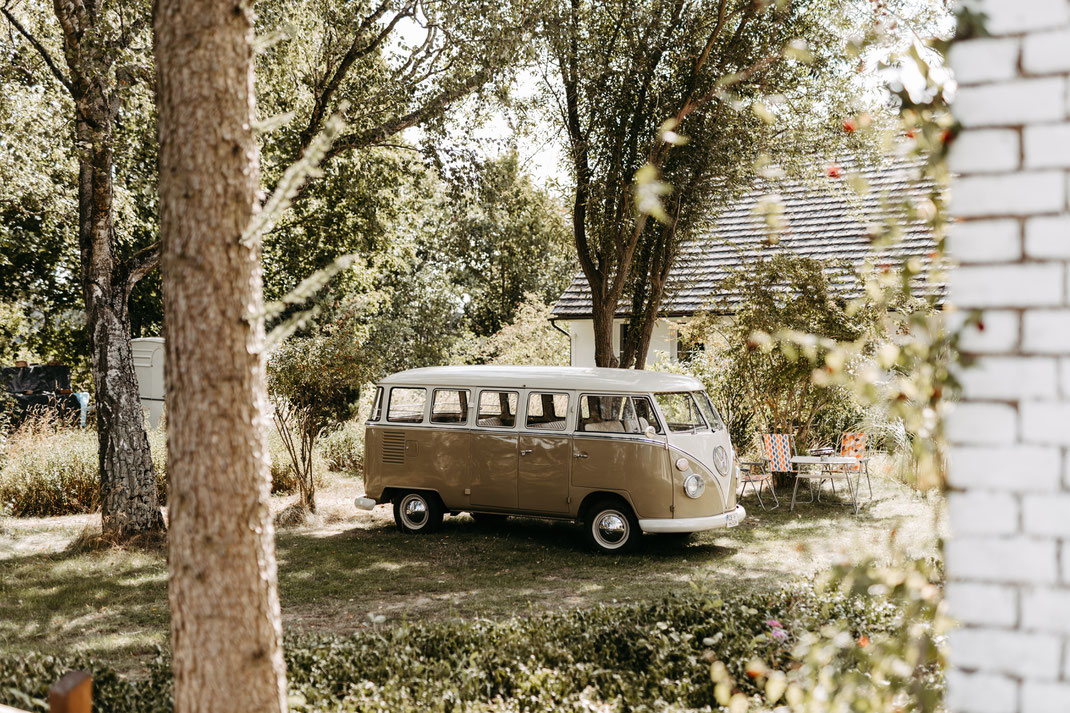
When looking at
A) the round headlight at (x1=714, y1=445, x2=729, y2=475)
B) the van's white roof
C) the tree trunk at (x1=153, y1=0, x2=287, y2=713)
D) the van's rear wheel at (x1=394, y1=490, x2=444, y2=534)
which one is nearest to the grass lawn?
the van's rear wheel at (x1=394, y1=490, x2=444, y2=534)

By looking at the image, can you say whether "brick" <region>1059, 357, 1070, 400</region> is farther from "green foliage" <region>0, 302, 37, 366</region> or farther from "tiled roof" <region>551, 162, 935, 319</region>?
"green foliage" <region>0, 302, 37, 366</region>

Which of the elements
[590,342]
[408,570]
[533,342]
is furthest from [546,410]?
[533,342]

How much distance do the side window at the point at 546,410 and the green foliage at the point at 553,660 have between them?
392cm

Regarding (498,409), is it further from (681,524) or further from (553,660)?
(553,660)

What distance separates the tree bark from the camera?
10.2m

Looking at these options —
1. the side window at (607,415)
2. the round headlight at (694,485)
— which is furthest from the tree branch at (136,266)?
the round headlight at (694,485)

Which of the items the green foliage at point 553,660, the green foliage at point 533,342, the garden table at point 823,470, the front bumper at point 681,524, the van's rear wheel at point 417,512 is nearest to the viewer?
the green foliage at point 553,660

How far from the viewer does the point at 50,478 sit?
12.8 meters

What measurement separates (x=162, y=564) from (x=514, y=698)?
595cm

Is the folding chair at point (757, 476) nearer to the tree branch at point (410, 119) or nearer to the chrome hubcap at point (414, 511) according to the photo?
the chrome hubcap at point (414, 511)

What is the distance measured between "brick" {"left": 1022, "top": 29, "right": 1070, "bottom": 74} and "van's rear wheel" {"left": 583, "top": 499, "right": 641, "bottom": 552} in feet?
26.2

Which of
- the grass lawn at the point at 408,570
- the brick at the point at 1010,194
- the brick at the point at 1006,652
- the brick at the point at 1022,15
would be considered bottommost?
the grass lawn at the point at 408,570

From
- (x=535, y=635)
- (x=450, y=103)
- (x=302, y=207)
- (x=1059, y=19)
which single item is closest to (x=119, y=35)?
(x=450, y=103)

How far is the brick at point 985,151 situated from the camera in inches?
82.4
